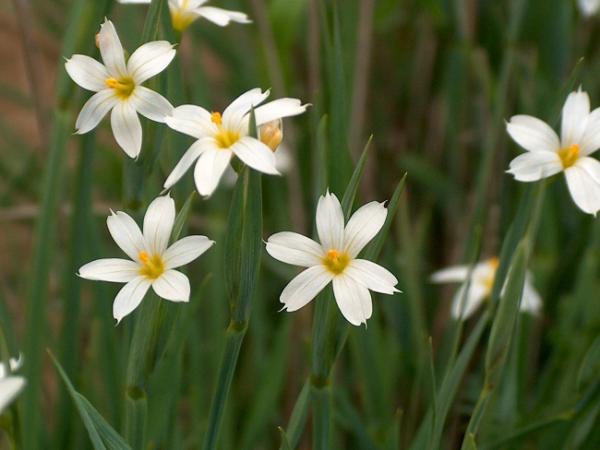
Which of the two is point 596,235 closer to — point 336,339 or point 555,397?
point 555,397

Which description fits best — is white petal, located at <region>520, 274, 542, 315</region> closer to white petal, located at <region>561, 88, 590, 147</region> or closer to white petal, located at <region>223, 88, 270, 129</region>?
white petal, located at <region>561, 88, 590, 147</region>

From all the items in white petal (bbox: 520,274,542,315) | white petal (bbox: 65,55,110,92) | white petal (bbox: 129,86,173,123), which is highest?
white petal (bbox: 65,55,110,92)

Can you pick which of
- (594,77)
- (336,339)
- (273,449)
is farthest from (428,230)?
(336,339)

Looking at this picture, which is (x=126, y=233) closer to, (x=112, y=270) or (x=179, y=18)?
(x=112, y=270)

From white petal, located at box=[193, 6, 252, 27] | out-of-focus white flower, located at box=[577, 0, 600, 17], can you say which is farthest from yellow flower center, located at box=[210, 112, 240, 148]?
out-of-focus white flower, located at box=[577, 0, 600, 17]

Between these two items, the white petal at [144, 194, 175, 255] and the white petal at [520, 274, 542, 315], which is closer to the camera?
the white petal at [144, 194, 175, 255]

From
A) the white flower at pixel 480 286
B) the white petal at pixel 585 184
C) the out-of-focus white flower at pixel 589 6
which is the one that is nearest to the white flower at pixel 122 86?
the white petal at pixel 585 184

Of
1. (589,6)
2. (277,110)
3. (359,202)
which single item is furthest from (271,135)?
(589,6)
